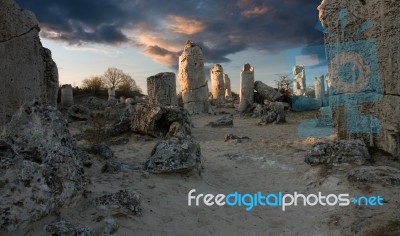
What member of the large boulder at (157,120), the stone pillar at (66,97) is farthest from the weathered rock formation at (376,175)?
the stone pillar at (66,97)

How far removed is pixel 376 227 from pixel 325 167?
1.91 m

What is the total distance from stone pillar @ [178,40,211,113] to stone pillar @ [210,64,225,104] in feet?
19.4

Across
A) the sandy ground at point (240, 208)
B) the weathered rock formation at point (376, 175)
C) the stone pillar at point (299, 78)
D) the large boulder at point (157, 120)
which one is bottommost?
the sandy ground at point (240, 208)

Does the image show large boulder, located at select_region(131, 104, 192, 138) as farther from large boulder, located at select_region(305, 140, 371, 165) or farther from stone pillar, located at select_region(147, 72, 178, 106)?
large boulder, located at select_region(305, 140, 371, 165)

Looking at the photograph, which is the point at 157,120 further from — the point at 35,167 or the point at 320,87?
the point at 320,87

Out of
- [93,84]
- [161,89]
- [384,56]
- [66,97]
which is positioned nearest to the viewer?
[384,56]

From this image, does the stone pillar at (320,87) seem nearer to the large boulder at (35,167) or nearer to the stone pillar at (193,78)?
the stone pillar at (193,78)

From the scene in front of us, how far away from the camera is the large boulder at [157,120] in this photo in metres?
8.59

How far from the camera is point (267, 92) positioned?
1684 cm

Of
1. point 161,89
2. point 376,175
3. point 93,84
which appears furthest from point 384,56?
point 93,84

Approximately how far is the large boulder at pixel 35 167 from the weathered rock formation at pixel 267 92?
45.8 ft

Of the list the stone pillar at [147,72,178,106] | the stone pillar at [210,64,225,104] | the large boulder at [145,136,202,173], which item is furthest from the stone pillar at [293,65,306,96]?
the large boulder at [145,136,202,173]

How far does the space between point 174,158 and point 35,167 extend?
2.20 m

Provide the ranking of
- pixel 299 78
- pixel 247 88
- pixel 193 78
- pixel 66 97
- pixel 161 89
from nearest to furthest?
pixel 161 89
pixel 193 78
pixel 247 88
pixel 66 97
pixel 299 78
